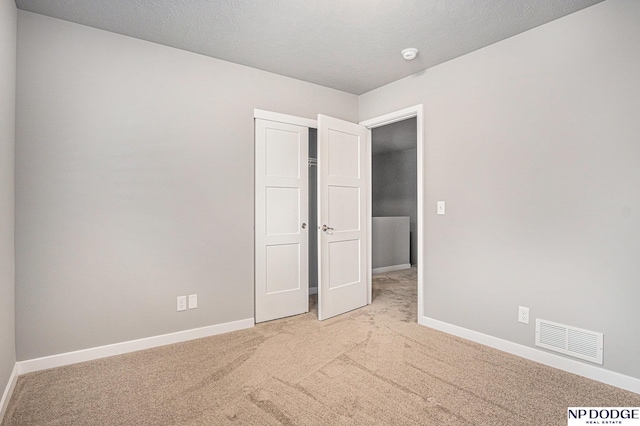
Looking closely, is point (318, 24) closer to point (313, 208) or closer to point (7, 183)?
point (7, 183)

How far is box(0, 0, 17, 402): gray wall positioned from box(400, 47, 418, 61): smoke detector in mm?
2789

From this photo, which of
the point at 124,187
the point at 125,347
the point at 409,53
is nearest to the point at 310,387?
the point at 125,347

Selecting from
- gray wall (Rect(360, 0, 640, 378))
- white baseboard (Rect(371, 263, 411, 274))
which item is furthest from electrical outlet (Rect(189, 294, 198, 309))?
white baseboard (Rect(371, 263, 411, 274))

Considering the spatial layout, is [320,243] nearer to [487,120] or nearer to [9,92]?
[487,120]

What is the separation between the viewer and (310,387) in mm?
2137

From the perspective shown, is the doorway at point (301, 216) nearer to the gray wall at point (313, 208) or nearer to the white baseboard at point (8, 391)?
the gray wall at point (313, 208)

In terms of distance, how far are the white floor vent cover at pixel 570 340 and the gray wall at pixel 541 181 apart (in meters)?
0.05

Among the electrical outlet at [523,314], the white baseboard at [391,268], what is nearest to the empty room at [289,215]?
the electrical outlet at [523,314]

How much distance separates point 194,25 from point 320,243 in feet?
7.19

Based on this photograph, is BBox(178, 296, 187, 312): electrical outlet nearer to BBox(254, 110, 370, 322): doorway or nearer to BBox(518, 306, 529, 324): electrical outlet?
BBox(254, 110, 370, 322): doorway

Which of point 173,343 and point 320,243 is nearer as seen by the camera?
point 173,343

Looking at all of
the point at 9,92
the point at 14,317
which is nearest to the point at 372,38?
the point at 9,92

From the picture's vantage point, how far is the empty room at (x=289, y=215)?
211cm

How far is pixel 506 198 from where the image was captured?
8.96ft
